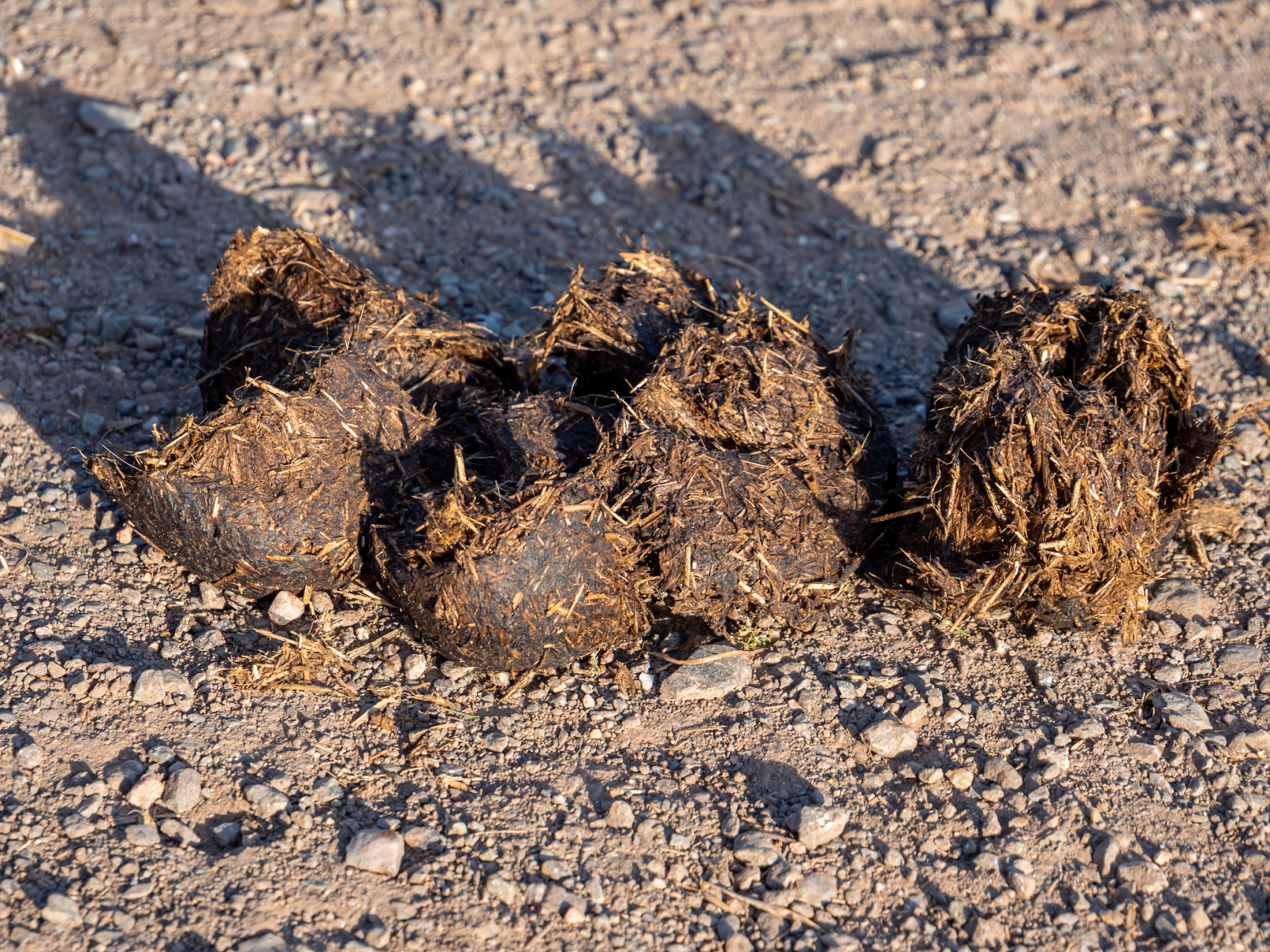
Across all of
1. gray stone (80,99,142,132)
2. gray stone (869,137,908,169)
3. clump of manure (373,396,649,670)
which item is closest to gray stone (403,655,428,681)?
clump of manure (373,396,649,670)

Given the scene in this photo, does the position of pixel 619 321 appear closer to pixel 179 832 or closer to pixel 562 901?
pixel 562 901

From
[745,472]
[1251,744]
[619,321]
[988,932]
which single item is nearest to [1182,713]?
[1251,744]

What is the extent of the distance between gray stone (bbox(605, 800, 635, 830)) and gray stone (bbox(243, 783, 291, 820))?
1.21 metres

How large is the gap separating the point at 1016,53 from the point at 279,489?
719 cm

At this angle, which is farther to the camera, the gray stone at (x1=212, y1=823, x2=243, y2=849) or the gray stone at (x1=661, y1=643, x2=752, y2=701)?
the gray stone at (x1=661, y1=643, x2=752, y2=701)

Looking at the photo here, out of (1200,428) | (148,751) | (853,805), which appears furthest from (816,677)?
(148,751)

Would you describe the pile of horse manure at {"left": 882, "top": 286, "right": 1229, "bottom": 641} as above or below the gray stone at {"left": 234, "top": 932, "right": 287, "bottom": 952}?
above

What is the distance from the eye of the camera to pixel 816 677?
4.58 m

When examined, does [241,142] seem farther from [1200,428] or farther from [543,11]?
[1200,428]

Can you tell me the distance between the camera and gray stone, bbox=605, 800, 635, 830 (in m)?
3.95

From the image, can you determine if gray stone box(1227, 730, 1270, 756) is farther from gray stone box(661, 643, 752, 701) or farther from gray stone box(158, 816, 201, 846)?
gray stone box(158, 816, 201, 846)

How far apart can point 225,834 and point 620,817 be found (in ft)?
4.73

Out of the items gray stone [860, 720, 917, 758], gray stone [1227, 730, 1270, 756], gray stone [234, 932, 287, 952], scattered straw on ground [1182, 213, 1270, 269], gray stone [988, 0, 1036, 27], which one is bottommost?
gray stone [234, 932, 287, 952]

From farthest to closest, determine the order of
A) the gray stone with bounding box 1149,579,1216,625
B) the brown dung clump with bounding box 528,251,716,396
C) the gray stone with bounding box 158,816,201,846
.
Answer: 1. the brown dung clump with bounding box 528,251,716,396
2. the gray stone with bounding box 1149,579,1216,625
3. the gray stone with bounding box 158,816,201,846
